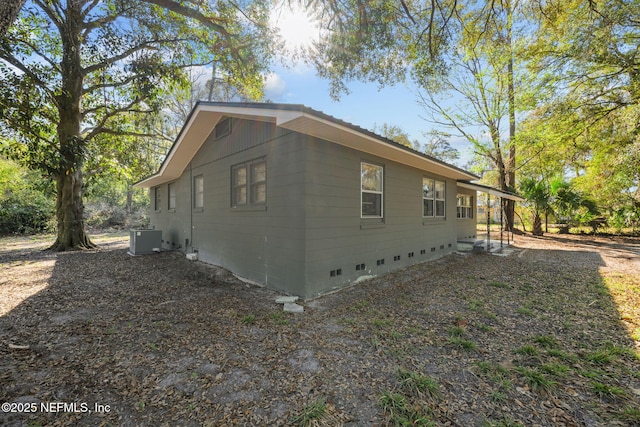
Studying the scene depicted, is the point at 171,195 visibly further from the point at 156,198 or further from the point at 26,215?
the point at 26,215

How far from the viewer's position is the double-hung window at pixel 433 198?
28.8ft

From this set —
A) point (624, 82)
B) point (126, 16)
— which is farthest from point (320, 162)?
point (624, 82)

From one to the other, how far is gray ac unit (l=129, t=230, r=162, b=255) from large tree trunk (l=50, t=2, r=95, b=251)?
2.67 metres

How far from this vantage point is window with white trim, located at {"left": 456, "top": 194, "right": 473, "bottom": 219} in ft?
40.9

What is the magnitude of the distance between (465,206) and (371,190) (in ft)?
28.8

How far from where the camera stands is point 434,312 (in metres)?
4.25

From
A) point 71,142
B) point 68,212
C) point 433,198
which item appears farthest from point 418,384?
point 68,212

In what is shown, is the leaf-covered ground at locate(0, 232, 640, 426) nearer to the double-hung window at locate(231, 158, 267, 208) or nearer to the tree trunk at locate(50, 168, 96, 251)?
the double-hung window at locate(231, 158, 267, 208)

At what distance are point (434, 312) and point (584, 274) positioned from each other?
5.37 metres

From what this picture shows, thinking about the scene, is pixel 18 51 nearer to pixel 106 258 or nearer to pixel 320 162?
pixel 106 258

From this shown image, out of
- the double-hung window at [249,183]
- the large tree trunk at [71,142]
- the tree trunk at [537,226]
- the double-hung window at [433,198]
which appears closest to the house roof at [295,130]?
the double-hung window at [433,198]

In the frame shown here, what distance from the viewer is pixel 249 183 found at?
616cm

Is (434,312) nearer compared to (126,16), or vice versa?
(434,312)

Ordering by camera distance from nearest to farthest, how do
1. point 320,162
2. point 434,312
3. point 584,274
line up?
point 434,312 → point 320,162 → point 584,274
